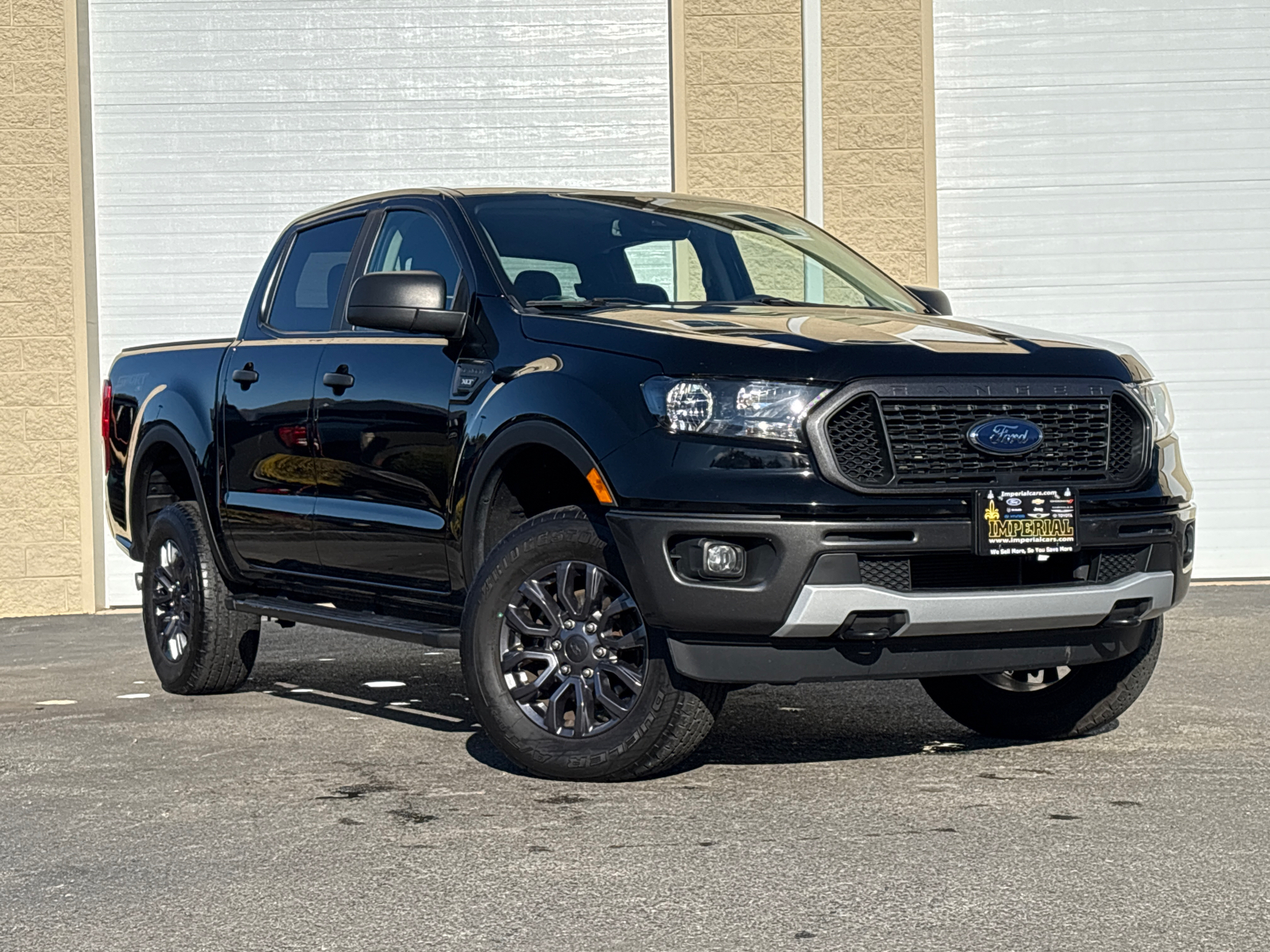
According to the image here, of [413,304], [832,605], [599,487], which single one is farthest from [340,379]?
[832,605]

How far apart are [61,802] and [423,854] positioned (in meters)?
1.46

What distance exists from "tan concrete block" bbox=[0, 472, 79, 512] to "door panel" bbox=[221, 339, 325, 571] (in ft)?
19.1

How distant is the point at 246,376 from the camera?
23.7 feet

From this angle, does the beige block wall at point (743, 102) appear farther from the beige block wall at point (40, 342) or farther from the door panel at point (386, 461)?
the door panel at point (386, 461)

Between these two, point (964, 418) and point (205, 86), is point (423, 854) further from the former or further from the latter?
point (205, 86)

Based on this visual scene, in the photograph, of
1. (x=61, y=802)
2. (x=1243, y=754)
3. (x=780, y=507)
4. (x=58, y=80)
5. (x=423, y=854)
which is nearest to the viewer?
(x=423, y=854)

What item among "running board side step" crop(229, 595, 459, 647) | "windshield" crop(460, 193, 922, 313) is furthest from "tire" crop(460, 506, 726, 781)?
"windshield" crop(460, 193, 922, 313)

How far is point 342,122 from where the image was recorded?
1324 centimetres

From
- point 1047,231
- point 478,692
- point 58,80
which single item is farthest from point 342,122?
point 478,692

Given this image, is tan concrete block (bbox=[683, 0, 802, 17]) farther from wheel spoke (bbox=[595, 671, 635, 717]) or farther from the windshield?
wheel spoke (bbox=[595, 671, 635, 717])

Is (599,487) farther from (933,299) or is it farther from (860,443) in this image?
(933,299)

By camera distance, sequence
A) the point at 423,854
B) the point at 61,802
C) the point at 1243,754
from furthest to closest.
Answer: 1. the point at 1243,754
2. the point at 61,802
3. the point at 423,854

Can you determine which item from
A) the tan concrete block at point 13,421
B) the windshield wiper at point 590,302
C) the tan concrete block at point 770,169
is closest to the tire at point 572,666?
the windshield wiper at point 590,302

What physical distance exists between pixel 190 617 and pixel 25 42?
22.7 feet
